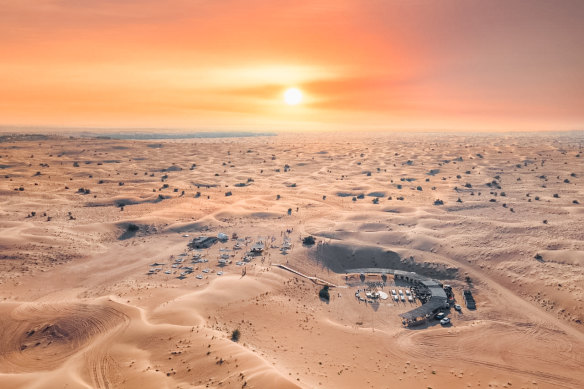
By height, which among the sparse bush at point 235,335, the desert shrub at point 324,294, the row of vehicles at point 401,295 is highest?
the sparse bush at point 235,335

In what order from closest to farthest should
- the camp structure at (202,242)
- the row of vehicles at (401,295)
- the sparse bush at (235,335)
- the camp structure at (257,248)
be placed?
1. the sparse bush at (235,335)
2. the row of vehicles at (401,295)
3. the camp structure at (257,248)
4. the camp structure at (202,242)

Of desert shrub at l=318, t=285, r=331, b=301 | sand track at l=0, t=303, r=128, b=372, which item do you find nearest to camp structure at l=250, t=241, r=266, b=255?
desert shrub at l=318, t=285, r=331, b=301

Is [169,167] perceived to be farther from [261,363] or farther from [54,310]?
[261,363]

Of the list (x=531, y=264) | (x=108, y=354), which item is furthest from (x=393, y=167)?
(x=108, y=354)

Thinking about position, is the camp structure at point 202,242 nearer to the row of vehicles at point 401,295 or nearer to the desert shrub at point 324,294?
the desert shrub at point 324,294

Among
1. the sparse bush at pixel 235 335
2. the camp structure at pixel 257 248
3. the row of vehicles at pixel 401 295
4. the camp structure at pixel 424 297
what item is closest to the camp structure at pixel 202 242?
the camp structure at pixel 257 248

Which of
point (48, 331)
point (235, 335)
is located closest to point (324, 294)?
point (235, 335)

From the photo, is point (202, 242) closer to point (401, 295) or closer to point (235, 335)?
point (235, 335)

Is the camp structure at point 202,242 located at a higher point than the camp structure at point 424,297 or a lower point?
higher

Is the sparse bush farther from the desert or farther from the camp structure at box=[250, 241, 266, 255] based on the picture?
the camp structure at box=[250, 241, 266, 255]

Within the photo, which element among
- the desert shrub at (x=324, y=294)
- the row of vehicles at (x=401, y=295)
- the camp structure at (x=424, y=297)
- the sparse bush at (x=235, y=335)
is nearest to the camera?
the sparse bush at (x=235, y=335)
